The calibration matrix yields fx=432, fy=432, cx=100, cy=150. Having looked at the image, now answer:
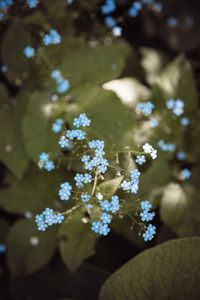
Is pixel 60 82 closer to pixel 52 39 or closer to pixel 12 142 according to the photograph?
pixel 52 39

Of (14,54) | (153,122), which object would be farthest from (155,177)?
(14,54)

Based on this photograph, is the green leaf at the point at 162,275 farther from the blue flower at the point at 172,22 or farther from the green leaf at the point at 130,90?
the blue flower at the point at 172,22

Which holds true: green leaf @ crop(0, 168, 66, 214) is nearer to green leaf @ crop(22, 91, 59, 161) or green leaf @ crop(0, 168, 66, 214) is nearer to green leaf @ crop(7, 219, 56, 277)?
green leaf @ crop(7, 219, 56, 277)

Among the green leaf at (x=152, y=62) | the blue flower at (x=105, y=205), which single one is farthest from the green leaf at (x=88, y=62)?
the blue flower at (x=105, y=205)

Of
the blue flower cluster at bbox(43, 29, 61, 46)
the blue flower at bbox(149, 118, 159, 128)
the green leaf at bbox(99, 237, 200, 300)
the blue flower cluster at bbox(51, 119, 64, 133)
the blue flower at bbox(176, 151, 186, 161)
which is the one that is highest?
the blue flower cluster at bbox(43, 29, 61, 46)

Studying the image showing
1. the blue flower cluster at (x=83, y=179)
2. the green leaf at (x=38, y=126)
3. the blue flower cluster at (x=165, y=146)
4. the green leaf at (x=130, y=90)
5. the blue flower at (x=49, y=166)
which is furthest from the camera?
the green leaf at (x=130, y=90)

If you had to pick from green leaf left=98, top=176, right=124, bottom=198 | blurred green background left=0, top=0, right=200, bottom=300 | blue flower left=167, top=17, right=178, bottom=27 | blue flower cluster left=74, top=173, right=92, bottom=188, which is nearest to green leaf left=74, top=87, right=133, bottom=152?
blurred green background left=0, top=0, right=200, bottom=300

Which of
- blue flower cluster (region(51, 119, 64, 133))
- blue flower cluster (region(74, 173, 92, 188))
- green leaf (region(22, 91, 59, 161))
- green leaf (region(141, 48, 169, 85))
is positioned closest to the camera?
blue flower cluster (region(74, 173, 92, 188))
